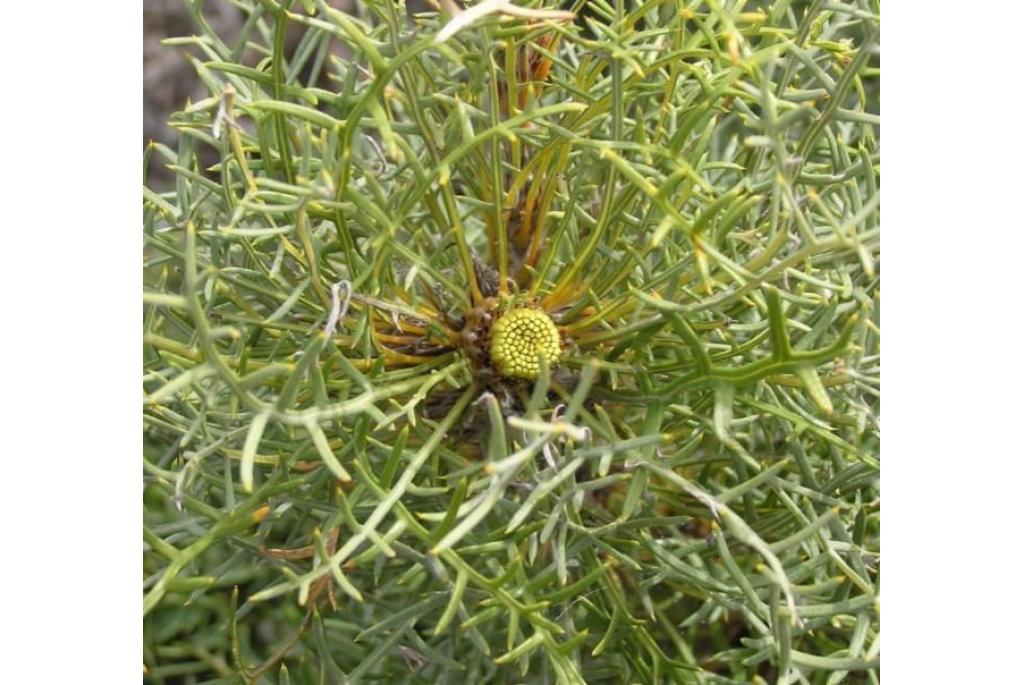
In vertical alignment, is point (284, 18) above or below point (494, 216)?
above

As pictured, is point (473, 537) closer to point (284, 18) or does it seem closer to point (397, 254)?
point (397, 254)
